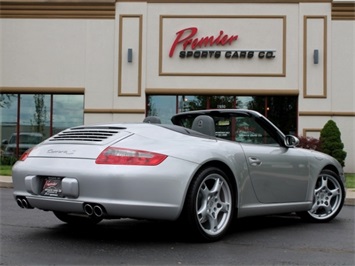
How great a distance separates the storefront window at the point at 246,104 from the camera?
60.1 feet

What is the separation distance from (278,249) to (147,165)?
4.65 feet

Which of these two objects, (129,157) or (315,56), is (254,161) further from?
(315,56)

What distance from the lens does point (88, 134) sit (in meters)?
4.90

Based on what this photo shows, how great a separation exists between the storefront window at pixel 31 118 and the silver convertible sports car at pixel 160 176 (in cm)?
1403

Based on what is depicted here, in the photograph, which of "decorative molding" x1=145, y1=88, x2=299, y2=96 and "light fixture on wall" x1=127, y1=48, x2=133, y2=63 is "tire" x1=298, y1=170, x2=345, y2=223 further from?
"light fixture on wall" x1=127, y1=48, x2=133, y2=63

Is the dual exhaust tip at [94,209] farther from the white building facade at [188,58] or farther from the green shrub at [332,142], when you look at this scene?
the white building facade at [188,58]

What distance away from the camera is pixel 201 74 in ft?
60.0

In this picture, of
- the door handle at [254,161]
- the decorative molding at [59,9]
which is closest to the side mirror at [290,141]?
the door handle at [254,161]

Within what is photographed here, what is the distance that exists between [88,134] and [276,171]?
2.09 meters

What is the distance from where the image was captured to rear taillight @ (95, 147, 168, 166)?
14.4ft

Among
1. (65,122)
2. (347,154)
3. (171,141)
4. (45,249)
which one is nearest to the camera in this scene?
(45,249)

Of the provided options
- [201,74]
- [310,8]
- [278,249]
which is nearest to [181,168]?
[278,249]

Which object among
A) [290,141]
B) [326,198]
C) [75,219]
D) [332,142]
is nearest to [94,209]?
[75,219]

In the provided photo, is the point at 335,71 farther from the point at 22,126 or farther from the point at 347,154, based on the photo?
the point at 22,126
